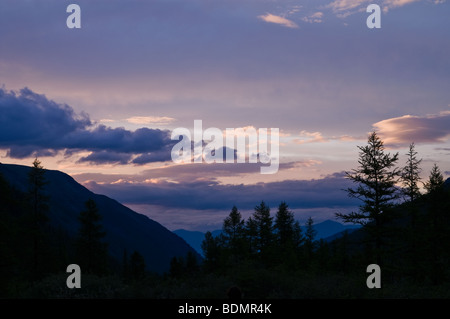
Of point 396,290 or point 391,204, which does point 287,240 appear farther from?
point 396,290

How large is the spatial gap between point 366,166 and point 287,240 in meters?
24.6

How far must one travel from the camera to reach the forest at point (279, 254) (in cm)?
1562

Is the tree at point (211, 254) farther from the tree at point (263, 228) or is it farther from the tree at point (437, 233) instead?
the tree at point (437, 233)

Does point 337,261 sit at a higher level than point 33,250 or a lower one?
lower

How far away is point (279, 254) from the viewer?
45500mm

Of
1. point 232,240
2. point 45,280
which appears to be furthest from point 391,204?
point 232,240

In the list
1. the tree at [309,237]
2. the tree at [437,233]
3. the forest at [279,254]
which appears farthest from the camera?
the tree at [309,237]

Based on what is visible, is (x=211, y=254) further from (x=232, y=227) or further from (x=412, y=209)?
(x=412, y=209)

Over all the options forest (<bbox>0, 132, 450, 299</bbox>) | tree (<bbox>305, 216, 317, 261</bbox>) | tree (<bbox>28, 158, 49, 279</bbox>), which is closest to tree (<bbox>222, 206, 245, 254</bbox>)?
forest (<bbox>0, 132, 450, 299</bbox>)

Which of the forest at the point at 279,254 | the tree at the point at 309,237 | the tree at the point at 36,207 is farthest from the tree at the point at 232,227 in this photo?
the tree at the point at 36,207

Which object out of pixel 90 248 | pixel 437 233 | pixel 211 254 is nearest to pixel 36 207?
pixel 90 248

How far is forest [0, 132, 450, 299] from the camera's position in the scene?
51.3ft

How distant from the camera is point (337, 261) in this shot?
57.8 meters

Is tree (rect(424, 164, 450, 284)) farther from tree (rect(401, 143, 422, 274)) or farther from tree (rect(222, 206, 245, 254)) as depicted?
tree (rect(222, 206, 245, 254))
